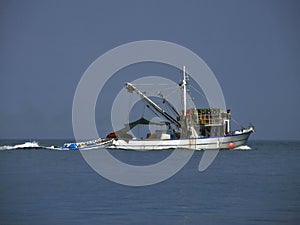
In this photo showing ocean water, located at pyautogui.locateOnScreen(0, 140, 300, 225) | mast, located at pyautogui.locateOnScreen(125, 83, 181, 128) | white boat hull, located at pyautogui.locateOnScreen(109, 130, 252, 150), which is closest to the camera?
ocean water, located at pyautogui.locateOnScreen(0, 140, 300, 225)

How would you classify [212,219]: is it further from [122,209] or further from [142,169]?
[142,169]

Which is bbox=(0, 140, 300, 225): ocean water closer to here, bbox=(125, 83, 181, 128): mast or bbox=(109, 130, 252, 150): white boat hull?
bbox=(109, 130, 252, 150): white boat hull

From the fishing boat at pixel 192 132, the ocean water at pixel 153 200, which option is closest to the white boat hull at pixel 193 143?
the fishing boat at pixel 192 132

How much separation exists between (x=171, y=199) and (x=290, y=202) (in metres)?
6.36

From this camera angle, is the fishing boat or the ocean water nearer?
the ocean water

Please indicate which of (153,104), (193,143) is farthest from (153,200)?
(153,104)

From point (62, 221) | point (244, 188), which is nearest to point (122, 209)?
point (62, 221)

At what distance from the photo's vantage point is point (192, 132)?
83875 millimetres

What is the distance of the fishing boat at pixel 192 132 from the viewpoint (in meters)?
83.1

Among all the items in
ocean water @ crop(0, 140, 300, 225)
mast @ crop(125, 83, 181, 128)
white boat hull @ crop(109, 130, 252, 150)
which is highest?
mast @ crop(125, 83, 181, 128)

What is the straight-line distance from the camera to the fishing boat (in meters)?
83.1

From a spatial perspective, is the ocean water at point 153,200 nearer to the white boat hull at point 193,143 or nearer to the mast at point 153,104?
the white boat hull at point 193,143

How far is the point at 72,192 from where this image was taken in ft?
118

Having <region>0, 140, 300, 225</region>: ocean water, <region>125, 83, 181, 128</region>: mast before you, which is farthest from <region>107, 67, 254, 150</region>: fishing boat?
<region>0, 140, 300, 225</region>: ocean water
